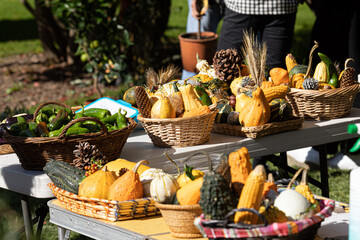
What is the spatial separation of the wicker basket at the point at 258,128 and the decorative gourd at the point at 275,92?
0.45ft

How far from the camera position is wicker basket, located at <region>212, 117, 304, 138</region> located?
2301mm

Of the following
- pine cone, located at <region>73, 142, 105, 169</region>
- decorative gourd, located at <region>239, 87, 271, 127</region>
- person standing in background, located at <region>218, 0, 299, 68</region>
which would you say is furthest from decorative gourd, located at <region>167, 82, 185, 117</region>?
person standing in background, located at <region>218, 0, 299, 68</region>

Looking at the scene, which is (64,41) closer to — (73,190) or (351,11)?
(351,11)

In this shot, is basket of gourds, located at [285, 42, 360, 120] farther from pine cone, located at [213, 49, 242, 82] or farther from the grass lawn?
the grass lawn

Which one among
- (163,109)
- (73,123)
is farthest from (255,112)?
(73,123)

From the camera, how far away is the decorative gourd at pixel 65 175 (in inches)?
70.9

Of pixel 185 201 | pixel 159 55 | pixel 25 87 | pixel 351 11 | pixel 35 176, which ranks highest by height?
pixel 351 11

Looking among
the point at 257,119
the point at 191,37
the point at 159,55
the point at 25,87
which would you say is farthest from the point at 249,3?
the point at 25,87

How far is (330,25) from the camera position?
153 inches

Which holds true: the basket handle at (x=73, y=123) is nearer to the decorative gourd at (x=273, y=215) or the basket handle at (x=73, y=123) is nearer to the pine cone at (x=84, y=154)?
the pine cone at (x=84, y=154)

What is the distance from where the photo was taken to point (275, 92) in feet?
8.01

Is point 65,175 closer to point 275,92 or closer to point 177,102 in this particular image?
point 177,102

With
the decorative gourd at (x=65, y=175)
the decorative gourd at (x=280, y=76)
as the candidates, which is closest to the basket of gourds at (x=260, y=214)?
the decorative gourd at (x=65, y=175)

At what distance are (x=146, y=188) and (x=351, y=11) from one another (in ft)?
8.87
